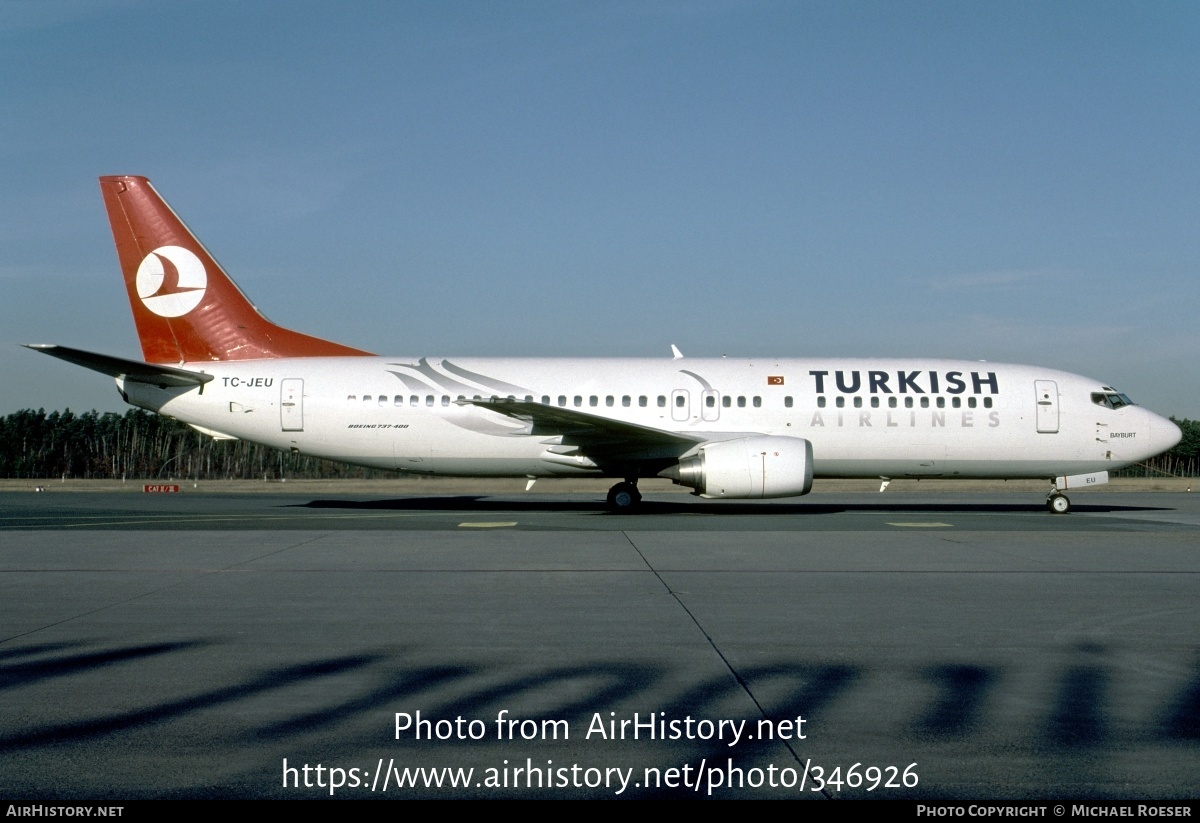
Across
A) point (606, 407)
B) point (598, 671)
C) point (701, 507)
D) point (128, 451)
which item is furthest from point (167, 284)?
point (128, 451)

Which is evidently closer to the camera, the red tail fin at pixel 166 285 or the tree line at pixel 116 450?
the red tail fin at pixel 166 285

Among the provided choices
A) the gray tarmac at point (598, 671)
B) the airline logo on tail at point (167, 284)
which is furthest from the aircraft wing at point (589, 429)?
the airline logo on tail at point (167, 284)

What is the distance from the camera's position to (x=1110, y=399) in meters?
21.7

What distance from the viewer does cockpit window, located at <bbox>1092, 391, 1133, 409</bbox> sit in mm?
21609

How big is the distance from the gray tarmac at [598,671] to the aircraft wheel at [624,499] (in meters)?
7.65

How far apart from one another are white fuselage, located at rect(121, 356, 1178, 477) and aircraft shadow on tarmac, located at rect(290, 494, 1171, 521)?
95cm

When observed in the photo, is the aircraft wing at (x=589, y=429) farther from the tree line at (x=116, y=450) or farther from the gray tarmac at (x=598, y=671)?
the tree line at (x=116, y=450)

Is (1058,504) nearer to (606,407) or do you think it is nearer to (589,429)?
(606,407)

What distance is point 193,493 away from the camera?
96.2 ft

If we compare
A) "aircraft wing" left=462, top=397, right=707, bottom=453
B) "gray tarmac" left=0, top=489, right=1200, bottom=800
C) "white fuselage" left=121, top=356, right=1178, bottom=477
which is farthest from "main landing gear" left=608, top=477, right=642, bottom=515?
"gray tarmac" left=0, top=489, right=1200, bottom=800

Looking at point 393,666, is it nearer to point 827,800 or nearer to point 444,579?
point 827,800

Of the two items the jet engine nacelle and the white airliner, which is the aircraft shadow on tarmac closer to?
the white airliner

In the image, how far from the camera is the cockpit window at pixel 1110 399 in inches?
851

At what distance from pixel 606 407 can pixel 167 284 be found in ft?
34.8
